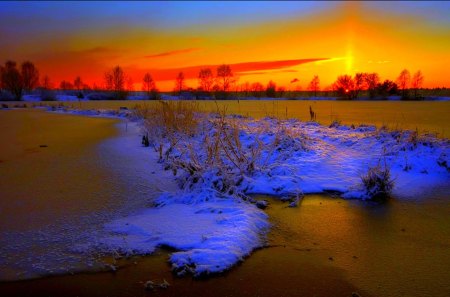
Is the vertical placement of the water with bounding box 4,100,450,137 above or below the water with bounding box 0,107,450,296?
above

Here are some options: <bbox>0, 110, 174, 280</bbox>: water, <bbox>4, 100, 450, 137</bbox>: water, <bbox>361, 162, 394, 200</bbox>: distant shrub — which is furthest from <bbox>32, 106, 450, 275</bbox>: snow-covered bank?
<bbox>4, 100, 450, 137</bbox>: water

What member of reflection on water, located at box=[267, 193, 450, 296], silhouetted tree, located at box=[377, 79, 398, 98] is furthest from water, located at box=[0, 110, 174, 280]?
silhouetted tree, located at box=[377, 79, 398, 98]

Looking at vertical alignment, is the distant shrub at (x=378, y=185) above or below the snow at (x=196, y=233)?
above

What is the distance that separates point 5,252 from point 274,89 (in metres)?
55.1

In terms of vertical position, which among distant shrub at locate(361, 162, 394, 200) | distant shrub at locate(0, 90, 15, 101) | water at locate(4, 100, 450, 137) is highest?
distant shrub at locate(0, 90, 15, 101)

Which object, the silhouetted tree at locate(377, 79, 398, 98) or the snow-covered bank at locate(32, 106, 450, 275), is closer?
the snow-covered bank at locate(32, 106, 450, 275)

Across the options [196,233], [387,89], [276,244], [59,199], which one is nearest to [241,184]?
[196,233]

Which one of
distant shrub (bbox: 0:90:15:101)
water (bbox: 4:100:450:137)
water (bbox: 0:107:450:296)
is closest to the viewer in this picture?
water (bbox: 0:107:450:296)

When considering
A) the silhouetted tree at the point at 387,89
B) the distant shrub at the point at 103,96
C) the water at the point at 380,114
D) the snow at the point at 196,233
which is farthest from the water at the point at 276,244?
the distant shrub at the point at 103,96

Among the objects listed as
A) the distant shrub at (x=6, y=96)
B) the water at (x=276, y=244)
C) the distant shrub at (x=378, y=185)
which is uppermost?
the distant shrub at (x=6, y=96)

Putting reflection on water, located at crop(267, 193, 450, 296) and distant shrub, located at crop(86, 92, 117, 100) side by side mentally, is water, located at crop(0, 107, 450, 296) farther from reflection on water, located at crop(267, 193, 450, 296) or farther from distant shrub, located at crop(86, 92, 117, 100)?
distant shrub, located at crop(86, 92, 117, 100)

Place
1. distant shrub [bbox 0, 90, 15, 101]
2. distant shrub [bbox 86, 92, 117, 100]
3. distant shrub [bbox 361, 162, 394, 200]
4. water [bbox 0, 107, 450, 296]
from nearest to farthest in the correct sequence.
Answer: water [bbox 0, 107, 450, 296] → distant shrub [bbox 361, 162, 394, 200] → distant shrub [bbox 0, 90, 15, 101] → distant shrub [bbox 86, 92, 117, 100]

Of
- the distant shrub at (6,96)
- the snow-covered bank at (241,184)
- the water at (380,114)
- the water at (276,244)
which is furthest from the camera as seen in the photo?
the distant shrub at (6,96)

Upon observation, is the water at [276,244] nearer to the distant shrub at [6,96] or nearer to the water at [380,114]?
the water at [380,114]
